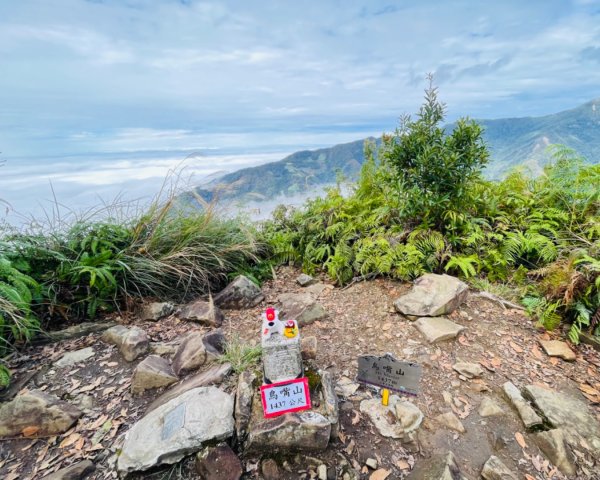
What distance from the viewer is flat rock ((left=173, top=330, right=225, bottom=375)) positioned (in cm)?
258

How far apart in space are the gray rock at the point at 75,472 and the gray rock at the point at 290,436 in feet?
3.23

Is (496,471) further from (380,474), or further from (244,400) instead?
(244,400)

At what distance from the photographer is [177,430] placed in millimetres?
1847

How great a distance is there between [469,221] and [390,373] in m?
2.49

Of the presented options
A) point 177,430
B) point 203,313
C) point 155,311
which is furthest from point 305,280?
point 177,430

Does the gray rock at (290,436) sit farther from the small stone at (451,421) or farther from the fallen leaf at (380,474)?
the small stone at (451,421)

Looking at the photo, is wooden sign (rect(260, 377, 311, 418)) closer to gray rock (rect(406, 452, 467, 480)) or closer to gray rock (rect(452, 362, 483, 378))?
gray rock (rect(406, 452, 467, 480))

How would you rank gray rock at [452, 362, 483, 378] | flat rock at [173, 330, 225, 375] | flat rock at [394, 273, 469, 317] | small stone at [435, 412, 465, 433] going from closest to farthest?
small stone at [435, 412, 465, 433]
gray rock at [452, 362, 483, 378]
flat rock at [173, 330, 225, 375]
flat rock at [394, 273, 469, 317]

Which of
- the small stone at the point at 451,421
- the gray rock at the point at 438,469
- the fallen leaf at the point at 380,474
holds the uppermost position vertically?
the gray rock at the point at 438,469

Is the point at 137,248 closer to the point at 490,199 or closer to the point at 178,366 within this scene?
the point at 178,366

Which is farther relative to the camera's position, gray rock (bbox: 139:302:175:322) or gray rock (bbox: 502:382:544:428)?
gray rock (bbox: 139:302:175:322)

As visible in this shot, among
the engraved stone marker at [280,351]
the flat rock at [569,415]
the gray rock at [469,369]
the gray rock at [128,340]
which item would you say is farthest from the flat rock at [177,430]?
the flat rock at [569,415]

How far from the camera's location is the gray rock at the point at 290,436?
177 cm

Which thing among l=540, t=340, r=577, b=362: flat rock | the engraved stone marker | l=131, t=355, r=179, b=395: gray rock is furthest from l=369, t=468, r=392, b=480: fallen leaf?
l=540, t=340, r=577, b=362: flat rock
